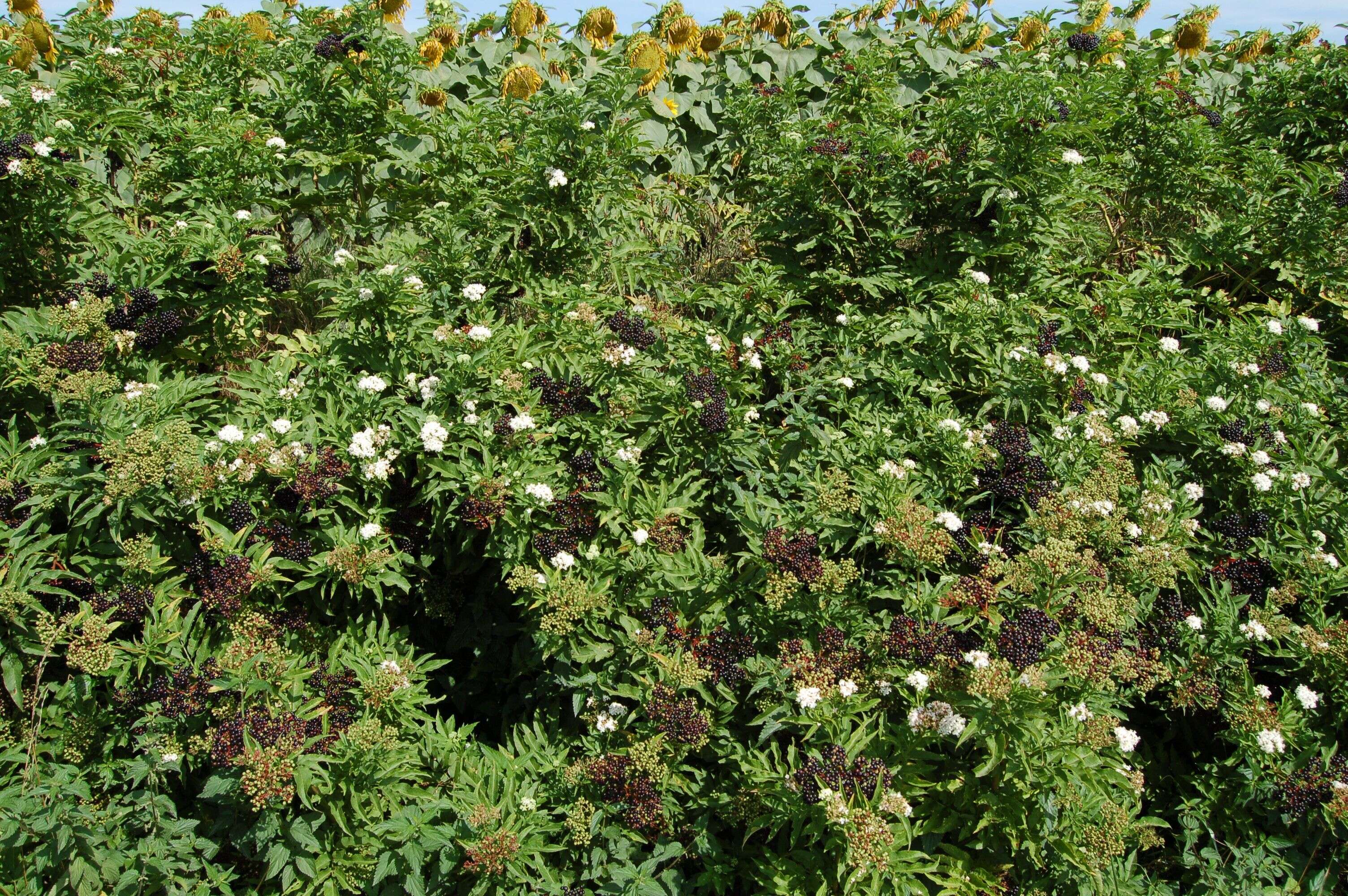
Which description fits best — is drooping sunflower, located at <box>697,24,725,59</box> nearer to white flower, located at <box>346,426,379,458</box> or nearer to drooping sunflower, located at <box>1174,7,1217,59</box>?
drooping sunflower, located at <box>1174,7,1217,59</box>

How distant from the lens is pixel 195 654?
109 inches

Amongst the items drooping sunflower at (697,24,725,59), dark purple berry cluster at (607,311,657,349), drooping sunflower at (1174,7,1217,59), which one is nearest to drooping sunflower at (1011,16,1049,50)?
drooping sunflower at (1174,7,1217,59)

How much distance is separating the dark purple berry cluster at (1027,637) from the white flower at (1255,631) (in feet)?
2.46

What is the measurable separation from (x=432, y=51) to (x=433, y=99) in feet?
2.01

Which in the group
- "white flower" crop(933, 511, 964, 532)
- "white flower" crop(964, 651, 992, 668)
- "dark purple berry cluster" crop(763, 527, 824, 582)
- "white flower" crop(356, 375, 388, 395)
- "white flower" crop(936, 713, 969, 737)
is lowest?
"white flower" crop(936, 713, 969, 737)

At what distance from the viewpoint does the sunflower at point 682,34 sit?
6215 mm

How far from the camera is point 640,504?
118 inches

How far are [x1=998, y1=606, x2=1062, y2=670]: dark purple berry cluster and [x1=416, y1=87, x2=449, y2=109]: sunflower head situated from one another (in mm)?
4600

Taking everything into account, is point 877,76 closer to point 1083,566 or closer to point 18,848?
point 1083,566

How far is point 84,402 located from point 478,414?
136cm

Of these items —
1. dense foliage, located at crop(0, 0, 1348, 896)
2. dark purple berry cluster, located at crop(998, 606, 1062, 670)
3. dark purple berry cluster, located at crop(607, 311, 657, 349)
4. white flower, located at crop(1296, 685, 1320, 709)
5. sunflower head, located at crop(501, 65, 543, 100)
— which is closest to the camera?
dark purple berry cluster, located at crop(998, 606, 1062, 670)

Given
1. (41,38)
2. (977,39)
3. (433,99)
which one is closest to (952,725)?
(433,99)

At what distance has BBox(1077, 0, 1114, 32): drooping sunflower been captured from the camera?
18.7 ft

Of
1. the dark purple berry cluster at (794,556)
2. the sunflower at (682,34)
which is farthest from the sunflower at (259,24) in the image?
the dark purple berry cluster at (794,556)
